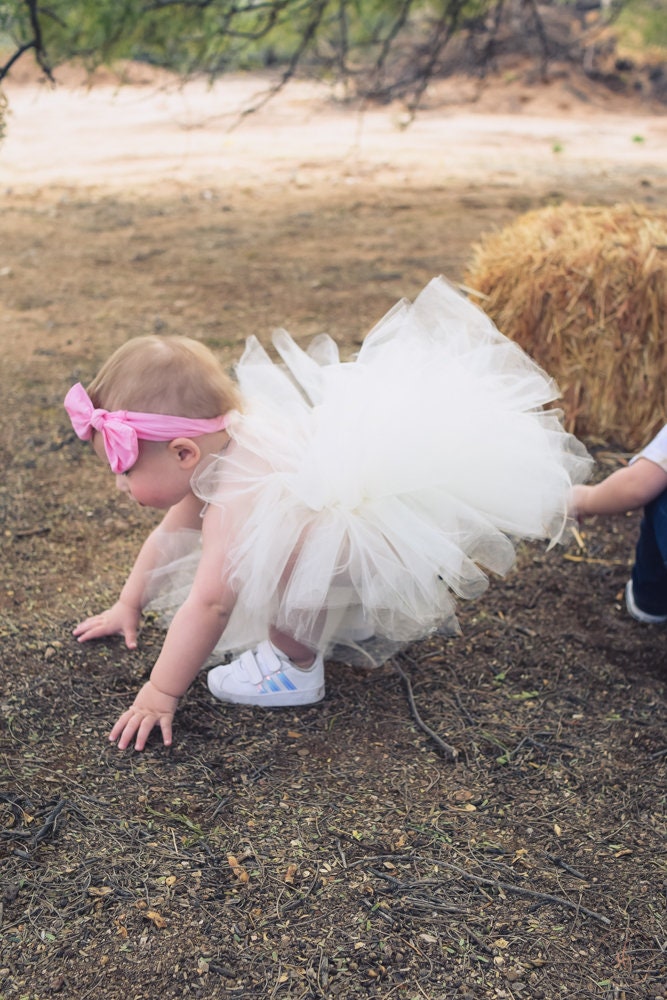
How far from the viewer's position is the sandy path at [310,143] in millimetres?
9430

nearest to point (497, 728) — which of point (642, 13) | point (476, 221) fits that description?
point (476, 221)

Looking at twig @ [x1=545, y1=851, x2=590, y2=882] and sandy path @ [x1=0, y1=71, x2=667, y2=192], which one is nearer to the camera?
twig @ [x1=545, y1=851, x2=590, y2=882]

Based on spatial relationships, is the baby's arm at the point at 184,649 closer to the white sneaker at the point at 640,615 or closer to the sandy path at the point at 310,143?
the white sneaker at the point at 640,615

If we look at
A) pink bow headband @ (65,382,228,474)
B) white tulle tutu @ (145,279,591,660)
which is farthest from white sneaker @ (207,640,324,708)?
pink bow headband @ (65,382,228,474)

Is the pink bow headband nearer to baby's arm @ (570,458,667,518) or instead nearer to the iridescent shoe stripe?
the iridescent shoe stripe

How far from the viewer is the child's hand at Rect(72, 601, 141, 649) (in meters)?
2.71

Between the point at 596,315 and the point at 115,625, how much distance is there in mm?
2376

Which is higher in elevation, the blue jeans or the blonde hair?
the blonde hair

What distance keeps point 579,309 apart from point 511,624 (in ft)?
5.36

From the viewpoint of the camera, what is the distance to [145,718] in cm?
235

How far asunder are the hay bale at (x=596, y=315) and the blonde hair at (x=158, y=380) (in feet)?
6.82

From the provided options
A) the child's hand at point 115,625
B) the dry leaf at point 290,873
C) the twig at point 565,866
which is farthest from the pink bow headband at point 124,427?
the twig at point 565,866

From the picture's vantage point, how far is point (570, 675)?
2723 millimetres

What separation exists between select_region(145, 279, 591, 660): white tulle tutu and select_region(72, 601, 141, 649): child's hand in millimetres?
353
